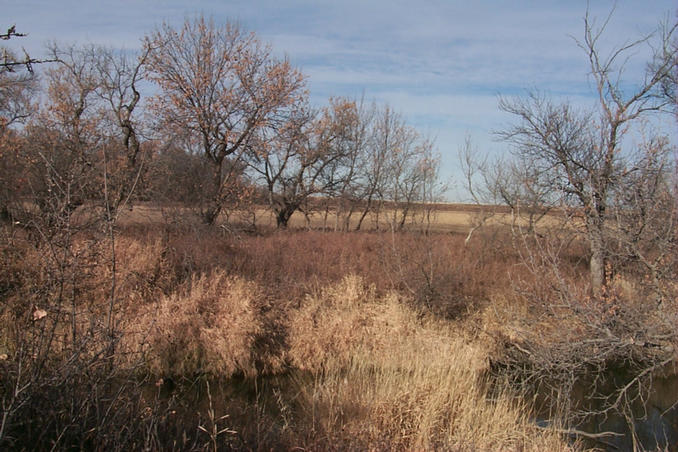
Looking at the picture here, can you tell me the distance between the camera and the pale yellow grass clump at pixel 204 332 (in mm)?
9797

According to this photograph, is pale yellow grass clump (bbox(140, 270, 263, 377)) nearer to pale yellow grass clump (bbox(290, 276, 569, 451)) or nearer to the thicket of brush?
the thicket of brush

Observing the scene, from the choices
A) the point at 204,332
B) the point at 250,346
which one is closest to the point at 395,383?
the point at 250,346

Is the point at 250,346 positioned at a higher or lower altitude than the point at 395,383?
lower

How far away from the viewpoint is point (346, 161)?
1018 inches

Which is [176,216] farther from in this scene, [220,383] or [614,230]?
[614,230]

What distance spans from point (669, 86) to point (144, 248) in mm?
11592

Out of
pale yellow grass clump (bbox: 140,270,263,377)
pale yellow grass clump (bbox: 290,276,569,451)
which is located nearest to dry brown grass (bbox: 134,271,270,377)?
pale yellow grass clump (bbox: 140,270,263,377)

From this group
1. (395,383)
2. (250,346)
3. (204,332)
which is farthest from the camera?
(250,346)

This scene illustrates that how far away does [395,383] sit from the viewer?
756 cm

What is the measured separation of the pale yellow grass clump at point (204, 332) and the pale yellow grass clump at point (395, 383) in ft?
3.62

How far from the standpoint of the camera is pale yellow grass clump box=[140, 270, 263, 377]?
980cm

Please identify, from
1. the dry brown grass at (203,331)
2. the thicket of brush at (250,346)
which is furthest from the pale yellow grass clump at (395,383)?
the dry brown grass at (203,331)

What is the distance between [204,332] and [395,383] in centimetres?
438

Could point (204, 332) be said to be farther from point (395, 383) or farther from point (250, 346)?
point (395, 383)
